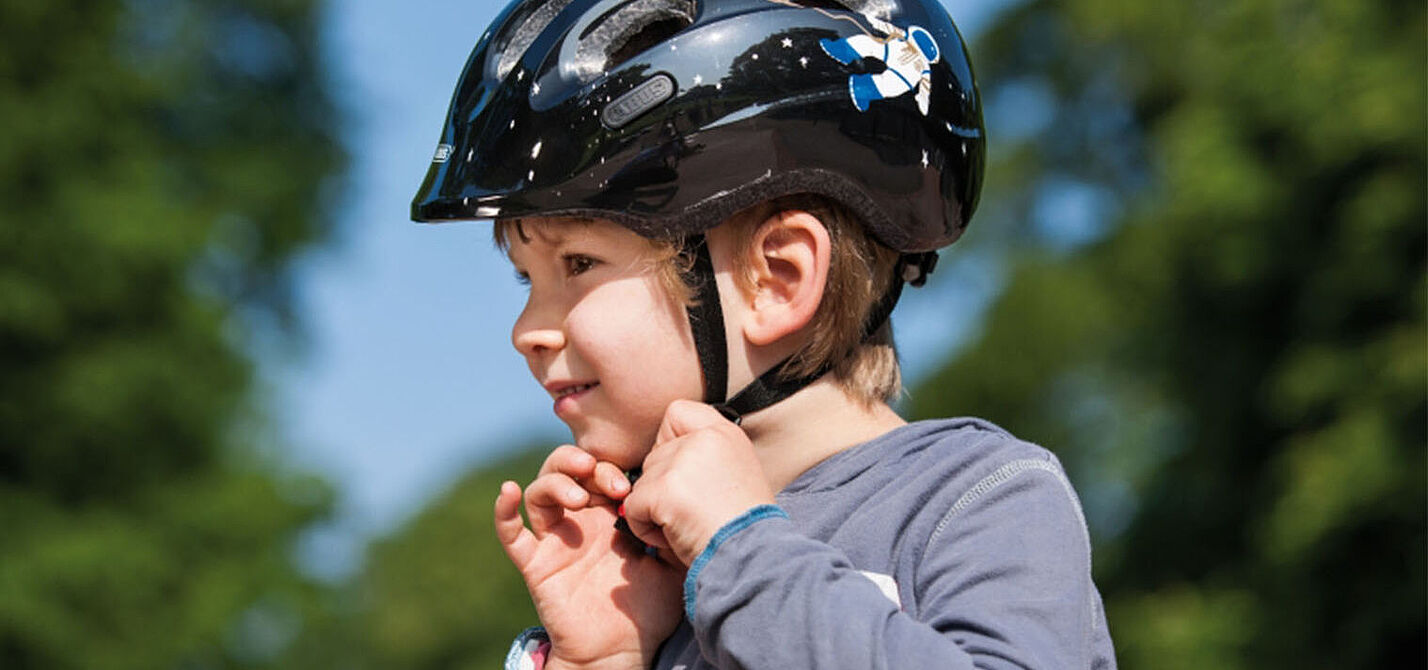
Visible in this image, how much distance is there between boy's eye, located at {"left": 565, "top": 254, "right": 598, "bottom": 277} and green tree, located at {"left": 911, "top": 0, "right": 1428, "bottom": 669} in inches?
406

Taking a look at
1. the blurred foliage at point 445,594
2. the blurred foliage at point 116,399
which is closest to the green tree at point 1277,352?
the blurred foliage at point 116,399

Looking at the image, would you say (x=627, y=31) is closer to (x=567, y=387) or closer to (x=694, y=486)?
(x=567, y=387)

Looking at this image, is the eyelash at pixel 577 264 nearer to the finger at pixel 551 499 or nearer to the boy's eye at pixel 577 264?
the boy's eye at pixel 577 264

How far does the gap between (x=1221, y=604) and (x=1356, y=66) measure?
453 cm

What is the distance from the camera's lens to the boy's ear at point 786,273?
2.72 m

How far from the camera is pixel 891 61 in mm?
2840

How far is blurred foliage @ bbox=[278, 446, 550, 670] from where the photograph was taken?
49469 mm

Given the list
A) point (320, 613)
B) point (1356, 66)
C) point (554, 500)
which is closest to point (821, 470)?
point (554, 500)

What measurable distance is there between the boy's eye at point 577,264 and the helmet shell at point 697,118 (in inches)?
3.6

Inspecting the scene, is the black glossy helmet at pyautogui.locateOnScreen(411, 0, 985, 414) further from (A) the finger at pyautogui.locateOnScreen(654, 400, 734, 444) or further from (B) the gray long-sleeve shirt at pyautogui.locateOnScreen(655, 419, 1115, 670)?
(B) the gray long-sleeve shirt at pyautogui.locateOnScreen(655, 419, 1115, 670)

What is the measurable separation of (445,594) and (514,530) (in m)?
50.6

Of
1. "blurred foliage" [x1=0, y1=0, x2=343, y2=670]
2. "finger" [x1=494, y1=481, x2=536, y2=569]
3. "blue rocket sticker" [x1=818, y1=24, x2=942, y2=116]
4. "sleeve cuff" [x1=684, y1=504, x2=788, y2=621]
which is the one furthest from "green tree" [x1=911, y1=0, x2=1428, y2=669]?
"sleeve cuff" [x1=684, y1=504, x2=788, y2=621]

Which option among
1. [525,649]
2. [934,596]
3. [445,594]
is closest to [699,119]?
[934,596]

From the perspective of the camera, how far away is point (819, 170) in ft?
8.95
